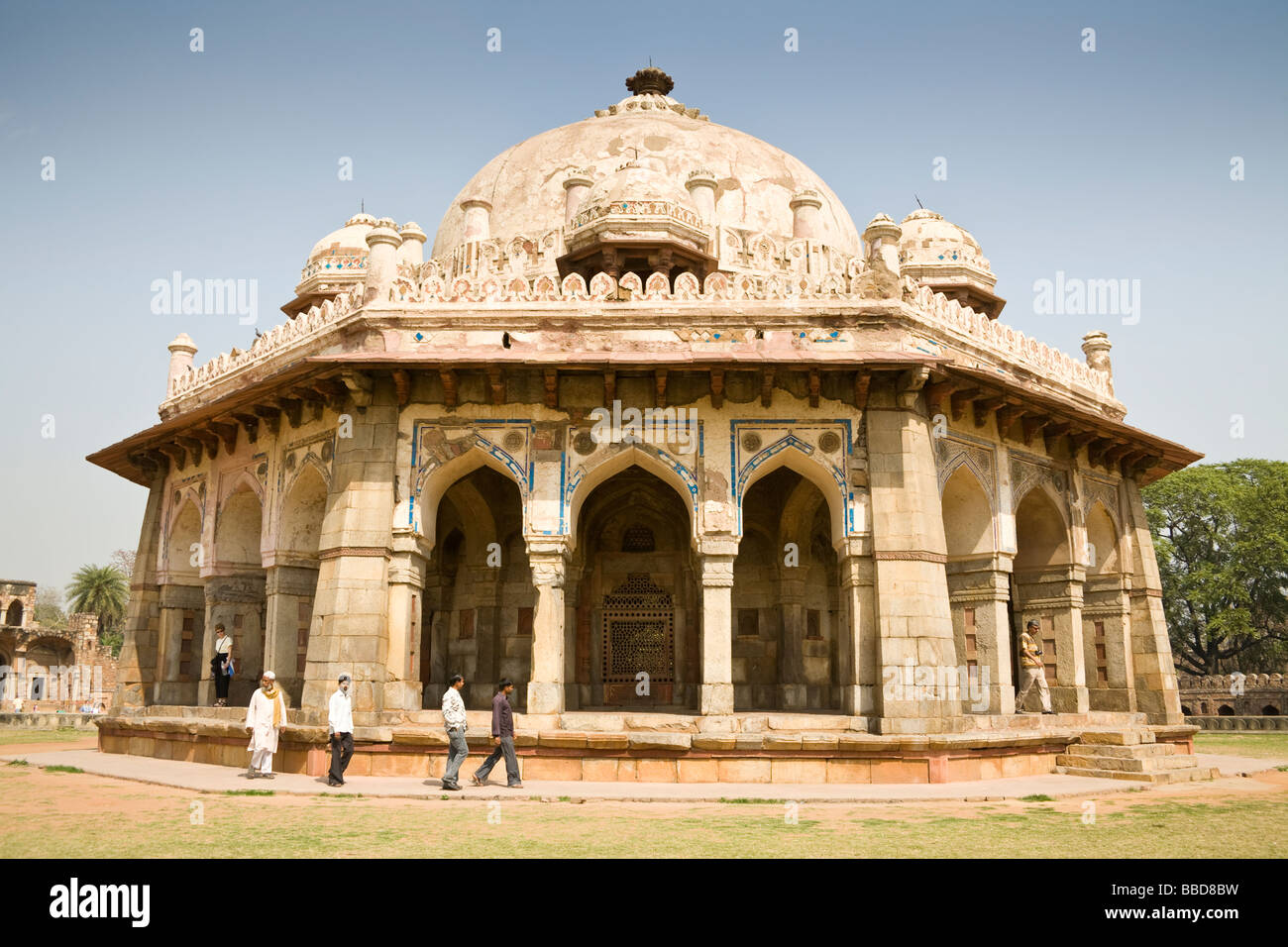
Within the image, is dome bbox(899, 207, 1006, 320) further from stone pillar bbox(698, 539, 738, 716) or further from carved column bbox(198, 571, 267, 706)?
carved column bbox(198, 571, 267, 706)

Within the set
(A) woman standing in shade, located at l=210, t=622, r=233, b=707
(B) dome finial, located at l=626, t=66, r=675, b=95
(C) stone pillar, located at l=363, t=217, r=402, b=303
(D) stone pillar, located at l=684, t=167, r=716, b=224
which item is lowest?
(A) woman standing in shade, located at l=210, t=622, r=233, b=707

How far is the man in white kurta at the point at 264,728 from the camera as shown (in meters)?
12.3

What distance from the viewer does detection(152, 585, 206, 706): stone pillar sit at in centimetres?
1745

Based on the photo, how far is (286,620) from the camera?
49.6 feet

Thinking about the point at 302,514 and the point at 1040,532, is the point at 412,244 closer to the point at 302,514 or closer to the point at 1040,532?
the point at 302,514

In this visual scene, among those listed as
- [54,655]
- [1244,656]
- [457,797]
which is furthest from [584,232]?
[54,655]

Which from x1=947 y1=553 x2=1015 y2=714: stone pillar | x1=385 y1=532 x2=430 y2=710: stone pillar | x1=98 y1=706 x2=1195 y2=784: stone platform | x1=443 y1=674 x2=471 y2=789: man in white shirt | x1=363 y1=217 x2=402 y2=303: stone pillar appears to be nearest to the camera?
x1=443 y1=674 x2=471 y2=789: man in white shirt

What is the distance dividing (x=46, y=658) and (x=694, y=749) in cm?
4738

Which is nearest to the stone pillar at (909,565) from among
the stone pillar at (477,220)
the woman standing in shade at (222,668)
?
the stone pillar at (477,220)

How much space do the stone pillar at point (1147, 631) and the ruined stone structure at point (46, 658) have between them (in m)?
43.1

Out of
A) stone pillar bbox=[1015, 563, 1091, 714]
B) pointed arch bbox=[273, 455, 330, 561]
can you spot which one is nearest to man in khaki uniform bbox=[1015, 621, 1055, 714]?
stone pillar bbox=[1015, 563, 1091, 714]

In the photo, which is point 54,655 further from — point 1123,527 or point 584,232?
point 1123,527

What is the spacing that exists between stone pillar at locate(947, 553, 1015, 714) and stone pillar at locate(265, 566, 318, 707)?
9.24 m

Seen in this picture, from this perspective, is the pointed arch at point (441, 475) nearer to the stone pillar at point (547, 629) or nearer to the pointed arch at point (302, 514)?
the stone pillar at point (547, 629)
